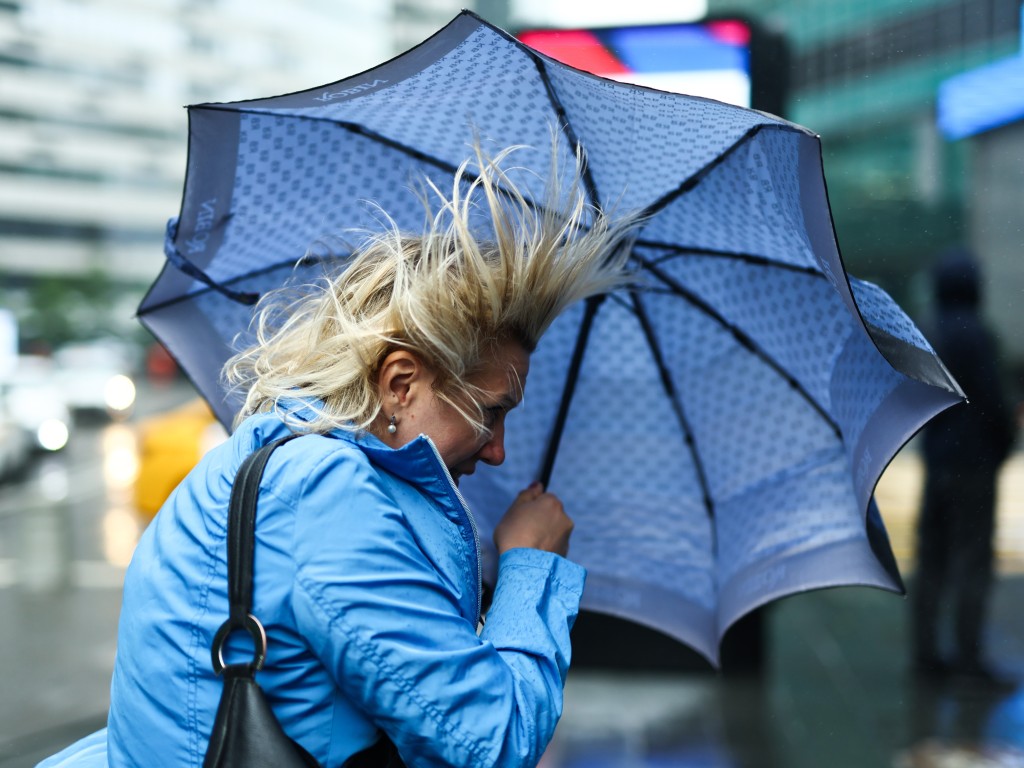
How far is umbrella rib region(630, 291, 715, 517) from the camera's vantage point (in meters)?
2.25

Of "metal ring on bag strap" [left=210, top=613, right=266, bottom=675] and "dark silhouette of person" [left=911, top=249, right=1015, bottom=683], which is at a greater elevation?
"metal ring on bag strap" [left=210, top=613, right=266, bottom=675]

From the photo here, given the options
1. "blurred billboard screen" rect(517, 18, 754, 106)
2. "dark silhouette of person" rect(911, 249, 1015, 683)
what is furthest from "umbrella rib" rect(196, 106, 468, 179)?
"blurred billboard screen" rect(517, 18, 754, 106)

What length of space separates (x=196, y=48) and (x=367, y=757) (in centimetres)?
1167

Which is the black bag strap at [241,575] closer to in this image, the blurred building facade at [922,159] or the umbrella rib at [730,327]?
the umbrella rib at [730,327]

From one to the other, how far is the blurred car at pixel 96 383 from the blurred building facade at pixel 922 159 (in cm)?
2069

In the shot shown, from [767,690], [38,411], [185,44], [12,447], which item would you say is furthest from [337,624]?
[38,411]

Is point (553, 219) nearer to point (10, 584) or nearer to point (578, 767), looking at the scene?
point (578, 767)

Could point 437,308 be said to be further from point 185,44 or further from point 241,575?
point 185,44

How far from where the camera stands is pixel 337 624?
1.25 meters

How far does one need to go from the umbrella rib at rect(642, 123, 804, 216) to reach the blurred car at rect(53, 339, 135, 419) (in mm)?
21609

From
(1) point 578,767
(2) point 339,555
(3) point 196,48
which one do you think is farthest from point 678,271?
(3) point 196,48

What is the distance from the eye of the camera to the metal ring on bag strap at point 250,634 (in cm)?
128

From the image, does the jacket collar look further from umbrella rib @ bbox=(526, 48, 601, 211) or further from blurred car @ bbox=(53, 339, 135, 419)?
blurred car @ bbox=(53, 339, 135, 419)

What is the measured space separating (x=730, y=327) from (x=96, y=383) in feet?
75.5
